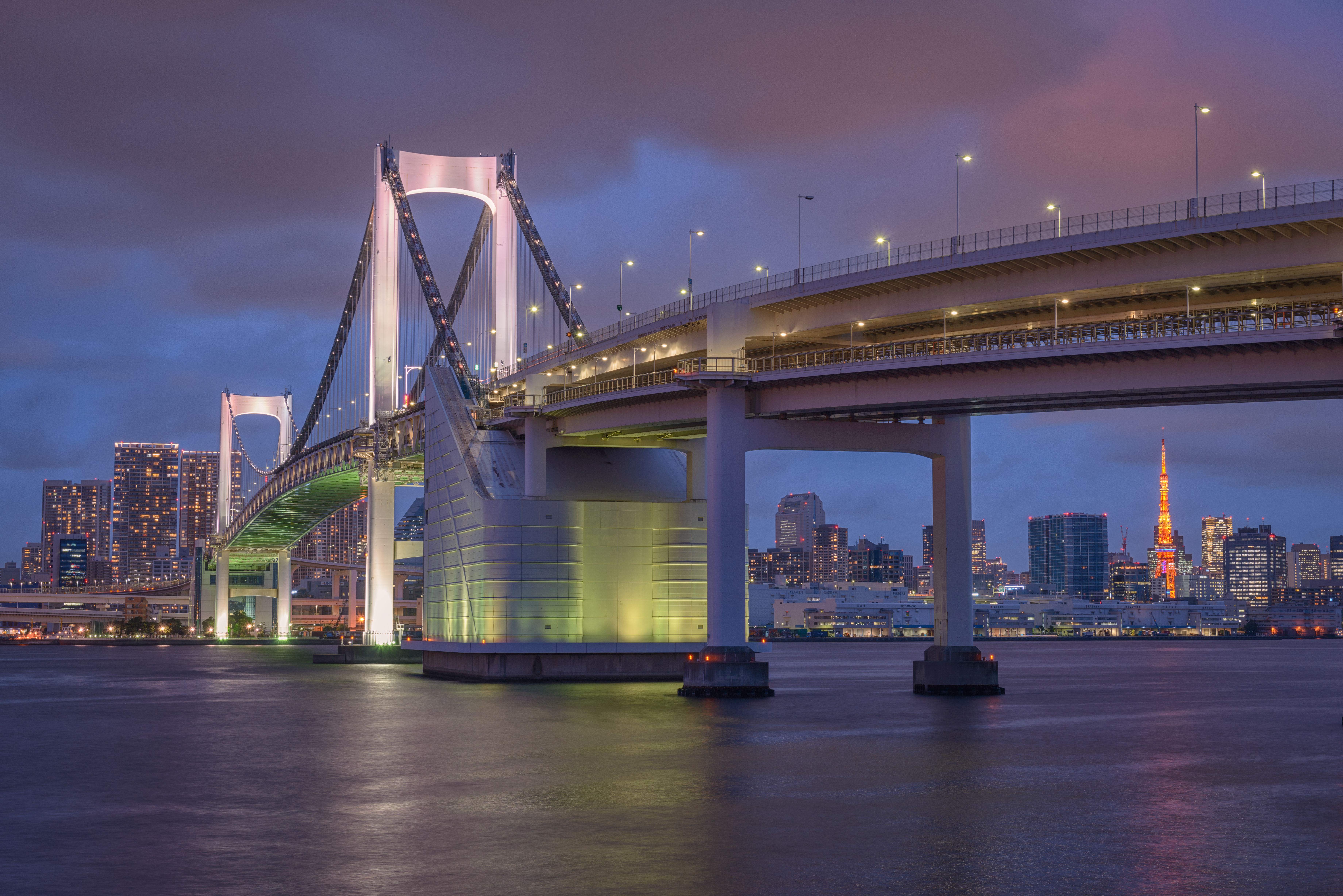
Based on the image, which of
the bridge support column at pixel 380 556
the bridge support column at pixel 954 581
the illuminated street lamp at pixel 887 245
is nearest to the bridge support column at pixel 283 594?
the bridge support column at pixel 380 556

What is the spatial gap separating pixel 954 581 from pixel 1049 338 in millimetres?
11447

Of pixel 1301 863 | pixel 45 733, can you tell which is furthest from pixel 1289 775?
pixel 45 733

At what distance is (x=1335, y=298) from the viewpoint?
134 ft

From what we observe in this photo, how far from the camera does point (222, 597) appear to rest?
168250 mm

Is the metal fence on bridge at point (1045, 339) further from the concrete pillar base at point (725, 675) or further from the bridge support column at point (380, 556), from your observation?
the bridge support column at point (380, 556)

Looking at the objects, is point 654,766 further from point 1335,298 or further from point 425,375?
point 425,375

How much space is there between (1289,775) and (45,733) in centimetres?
3309

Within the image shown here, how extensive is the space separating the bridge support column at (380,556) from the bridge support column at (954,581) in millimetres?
43066

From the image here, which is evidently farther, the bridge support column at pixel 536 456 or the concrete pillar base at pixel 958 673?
the bridge support column at pixel 536 456

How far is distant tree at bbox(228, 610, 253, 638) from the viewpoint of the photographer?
17938cm

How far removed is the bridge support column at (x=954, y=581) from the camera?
5612 cm

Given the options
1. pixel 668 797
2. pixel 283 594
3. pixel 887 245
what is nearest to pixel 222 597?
pixel 283 594

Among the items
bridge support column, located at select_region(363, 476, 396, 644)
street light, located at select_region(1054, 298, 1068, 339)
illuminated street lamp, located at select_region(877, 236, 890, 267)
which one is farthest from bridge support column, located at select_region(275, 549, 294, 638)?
street light, located at select_region(1054, 298, 1068, 339)

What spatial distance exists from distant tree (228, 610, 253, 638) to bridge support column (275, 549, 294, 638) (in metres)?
6.99
